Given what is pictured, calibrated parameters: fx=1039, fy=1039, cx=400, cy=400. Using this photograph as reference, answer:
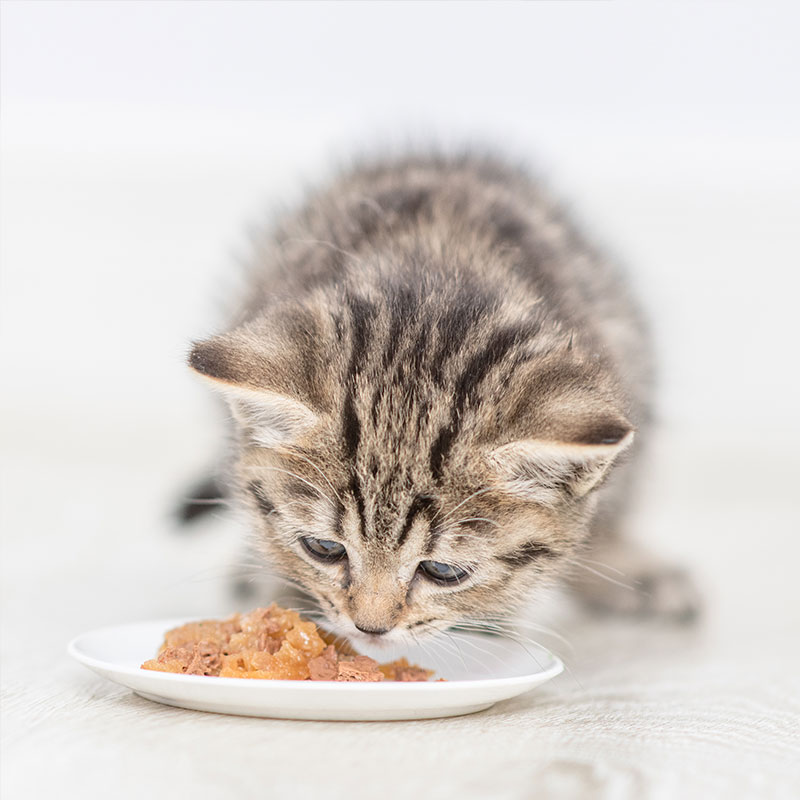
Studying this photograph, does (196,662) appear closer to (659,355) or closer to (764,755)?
(764,755)

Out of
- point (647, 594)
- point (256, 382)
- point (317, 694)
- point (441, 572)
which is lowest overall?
point (647, 594)

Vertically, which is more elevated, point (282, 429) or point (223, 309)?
point (223, 309)

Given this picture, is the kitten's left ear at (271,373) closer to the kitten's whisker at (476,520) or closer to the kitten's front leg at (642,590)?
the kitten's whisker at (476,520)

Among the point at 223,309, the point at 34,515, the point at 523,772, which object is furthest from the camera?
the point at 34,515

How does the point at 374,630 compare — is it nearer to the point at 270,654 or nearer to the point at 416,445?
the point at 270,654

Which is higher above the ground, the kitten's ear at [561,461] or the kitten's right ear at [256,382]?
the kitten's right ear at [256,382]

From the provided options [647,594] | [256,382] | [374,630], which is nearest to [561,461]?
[374,630]

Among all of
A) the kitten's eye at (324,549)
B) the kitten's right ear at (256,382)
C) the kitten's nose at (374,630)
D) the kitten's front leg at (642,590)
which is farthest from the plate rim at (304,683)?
the kitten's front leg at (642,590)

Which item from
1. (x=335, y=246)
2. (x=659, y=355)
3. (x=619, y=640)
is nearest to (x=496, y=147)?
(x=659, y=355)
